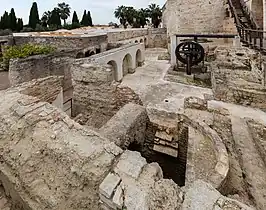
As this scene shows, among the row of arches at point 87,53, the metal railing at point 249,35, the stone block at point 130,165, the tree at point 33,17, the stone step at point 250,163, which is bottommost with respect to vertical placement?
the stone step at point 250,163

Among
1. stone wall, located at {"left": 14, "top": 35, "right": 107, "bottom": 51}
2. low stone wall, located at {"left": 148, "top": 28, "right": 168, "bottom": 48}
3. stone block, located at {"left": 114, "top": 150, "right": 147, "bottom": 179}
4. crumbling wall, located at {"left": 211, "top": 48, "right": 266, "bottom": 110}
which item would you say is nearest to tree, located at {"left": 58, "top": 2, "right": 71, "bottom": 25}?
low stone wall, located at {"left": 148, "top": 28, "right": 168, "bottom": 48}

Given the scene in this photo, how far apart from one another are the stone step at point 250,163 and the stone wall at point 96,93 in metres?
3.46

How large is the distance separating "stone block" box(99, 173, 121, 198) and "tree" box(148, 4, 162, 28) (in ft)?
125

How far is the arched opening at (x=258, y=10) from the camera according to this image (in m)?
10.2

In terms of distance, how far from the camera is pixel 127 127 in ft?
15.8

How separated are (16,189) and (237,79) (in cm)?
657

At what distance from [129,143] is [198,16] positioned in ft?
40.1

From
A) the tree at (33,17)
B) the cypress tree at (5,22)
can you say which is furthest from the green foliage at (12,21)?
the tree at (33,17)

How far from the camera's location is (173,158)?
5387 mm

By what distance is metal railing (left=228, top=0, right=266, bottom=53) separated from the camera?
624 centimetres

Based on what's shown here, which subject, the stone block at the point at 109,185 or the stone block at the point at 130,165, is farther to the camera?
the stone block at the point at 130,165

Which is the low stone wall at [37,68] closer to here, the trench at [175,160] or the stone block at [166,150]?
the trench at [175,160]

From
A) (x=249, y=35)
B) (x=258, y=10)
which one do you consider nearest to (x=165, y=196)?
(x=249, y=35)

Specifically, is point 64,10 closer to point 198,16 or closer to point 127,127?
point 198,16
